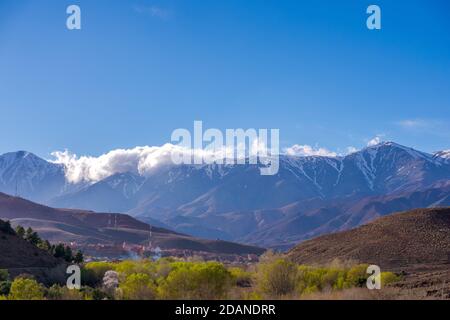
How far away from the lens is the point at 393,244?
113562mm

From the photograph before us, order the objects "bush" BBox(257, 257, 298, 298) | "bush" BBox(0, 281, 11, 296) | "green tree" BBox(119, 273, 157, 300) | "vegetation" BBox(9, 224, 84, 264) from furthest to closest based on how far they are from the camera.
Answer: "vegetation" BBox(9, 224, 84, 264) → "bush" BBox(257, 257, 298, 298) → "bush" BBox(0, 281, 11, 296) → "green tree" BBox(119, 273, 157, 300)

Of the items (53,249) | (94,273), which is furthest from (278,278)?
(53,249)

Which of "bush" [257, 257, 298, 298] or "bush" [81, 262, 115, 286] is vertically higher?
"bush" [257, 257, 298, 298]


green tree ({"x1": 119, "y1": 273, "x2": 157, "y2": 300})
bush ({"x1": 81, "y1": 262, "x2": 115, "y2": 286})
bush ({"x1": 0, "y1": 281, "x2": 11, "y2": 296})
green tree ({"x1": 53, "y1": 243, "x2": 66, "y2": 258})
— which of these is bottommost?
bush ({"x1": 81, "y1": 262, "x2": 115, "y2": 286})

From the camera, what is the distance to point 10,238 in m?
80.4

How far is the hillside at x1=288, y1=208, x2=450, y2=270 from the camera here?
104375mm

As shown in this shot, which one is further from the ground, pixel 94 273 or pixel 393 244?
pixel 393 244

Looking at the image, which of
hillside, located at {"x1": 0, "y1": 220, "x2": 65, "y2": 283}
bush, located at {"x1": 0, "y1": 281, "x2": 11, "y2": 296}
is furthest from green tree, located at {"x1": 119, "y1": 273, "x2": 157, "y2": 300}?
hillside, located at {"x1": 0, "y1": 220, "x2": 65, "y2": 283}

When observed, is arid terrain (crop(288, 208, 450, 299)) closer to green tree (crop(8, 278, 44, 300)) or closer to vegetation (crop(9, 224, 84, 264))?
vegetation (crop(9, 224, 84, 264))

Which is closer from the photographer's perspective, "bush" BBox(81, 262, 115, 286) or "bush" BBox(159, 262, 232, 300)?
"bush" BBox(159, 262, 232, 300)

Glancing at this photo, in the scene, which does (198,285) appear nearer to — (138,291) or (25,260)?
(138,291)
